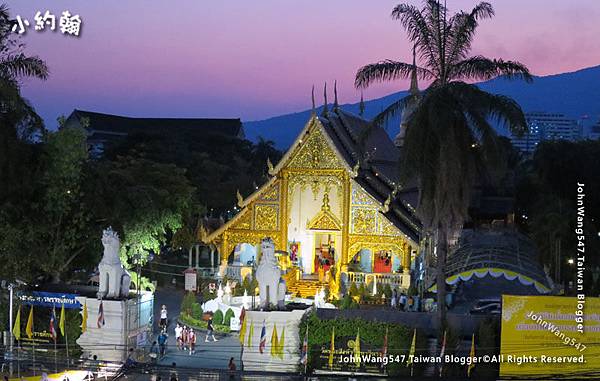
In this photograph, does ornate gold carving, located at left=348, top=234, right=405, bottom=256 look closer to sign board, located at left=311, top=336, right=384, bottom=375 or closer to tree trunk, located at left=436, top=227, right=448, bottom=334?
tree trunk, located at left=436, top=227, right=448, bottom=334

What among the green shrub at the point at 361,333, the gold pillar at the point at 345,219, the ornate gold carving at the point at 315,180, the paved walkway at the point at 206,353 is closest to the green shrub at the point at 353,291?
the gold pillar at the point at 345,219

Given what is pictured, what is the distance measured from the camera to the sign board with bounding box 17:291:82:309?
69.9 feet

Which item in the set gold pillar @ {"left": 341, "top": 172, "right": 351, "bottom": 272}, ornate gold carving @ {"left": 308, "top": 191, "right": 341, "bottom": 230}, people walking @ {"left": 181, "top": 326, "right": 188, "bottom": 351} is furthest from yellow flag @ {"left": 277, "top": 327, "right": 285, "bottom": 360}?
ornate gold carving @ {"left": 308, "top": 191, "right": 341, "bottom": 230}

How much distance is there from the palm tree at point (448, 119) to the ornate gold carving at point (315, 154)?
10.8 m

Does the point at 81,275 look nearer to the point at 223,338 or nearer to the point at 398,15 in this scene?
the point at 223,338

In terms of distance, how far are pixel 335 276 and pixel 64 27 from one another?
15.1 metres

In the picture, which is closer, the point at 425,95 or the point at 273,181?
the point at 425,95

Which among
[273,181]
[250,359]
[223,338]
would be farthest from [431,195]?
[273,181]

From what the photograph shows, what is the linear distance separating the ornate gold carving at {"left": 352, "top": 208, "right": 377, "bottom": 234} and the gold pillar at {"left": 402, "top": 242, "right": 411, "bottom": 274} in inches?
56.7

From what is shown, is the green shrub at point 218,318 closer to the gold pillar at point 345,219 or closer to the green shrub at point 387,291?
the green shrub at point 387,291

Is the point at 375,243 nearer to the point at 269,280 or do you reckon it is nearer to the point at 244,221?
the point at 244,221

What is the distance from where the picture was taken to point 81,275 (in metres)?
27.2

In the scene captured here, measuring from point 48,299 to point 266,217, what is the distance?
1192cm

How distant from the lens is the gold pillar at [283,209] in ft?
105
